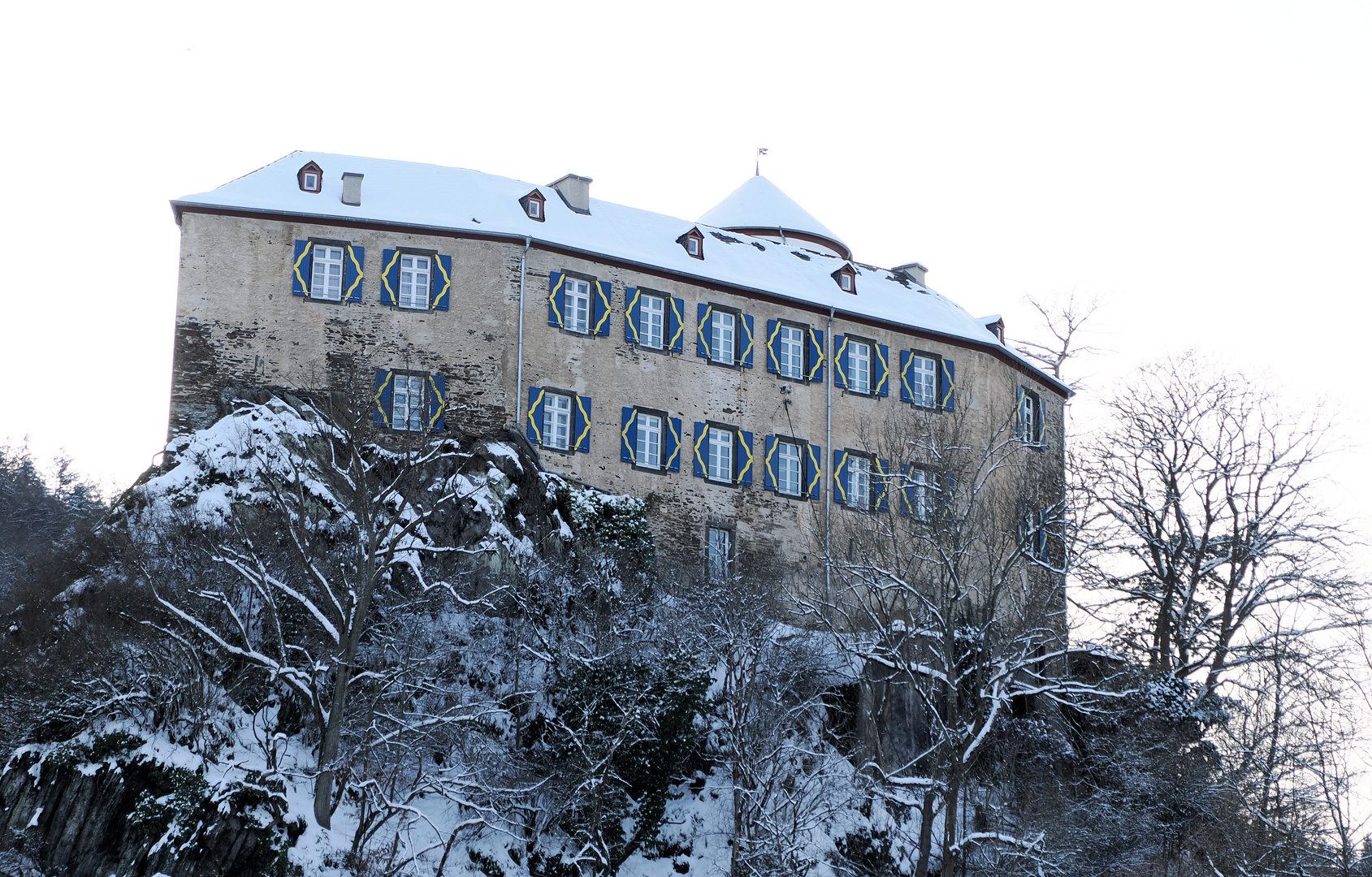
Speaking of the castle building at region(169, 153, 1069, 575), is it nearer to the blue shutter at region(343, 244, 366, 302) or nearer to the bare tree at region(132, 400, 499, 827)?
the blue shutter at region(343, 244, 366, 302)

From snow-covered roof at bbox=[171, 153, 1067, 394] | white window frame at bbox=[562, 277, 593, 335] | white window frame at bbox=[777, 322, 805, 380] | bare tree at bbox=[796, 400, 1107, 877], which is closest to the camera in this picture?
bare tree at bbox=[796, 400, 1107, 877]

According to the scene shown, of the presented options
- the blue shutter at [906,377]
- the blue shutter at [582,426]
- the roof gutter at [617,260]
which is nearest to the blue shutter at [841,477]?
the blue shutter at [906,377]

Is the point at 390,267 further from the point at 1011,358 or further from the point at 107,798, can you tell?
the point at 1011,358

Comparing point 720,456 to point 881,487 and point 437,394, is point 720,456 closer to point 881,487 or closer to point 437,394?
point 881,487

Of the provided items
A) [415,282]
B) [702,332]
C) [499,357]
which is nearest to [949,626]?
[499,357]

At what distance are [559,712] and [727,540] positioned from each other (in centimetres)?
890

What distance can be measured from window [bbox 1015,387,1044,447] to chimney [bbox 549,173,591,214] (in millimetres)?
11826

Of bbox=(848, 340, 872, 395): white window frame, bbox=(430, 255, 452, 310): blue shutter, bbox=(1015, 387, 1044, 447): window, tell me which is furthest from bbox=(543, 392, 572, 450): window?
bbox=(1015, 387, 1044, 447): window

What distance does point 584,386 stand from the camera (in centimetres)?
3188

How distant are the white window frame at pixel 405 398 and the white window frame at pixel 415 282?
1.64m

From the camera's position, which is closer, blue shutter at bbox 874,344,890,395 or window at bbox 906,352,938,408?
blue shutter at bbox 874,344,890,395

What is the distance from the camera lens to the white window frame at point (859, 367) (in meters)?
35.6

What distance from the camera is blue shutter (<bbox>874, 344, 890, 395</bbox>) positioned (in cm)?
3584

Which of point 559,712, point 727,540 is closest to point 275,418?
point 559,712
